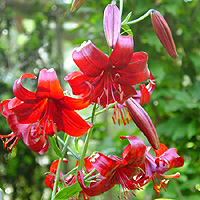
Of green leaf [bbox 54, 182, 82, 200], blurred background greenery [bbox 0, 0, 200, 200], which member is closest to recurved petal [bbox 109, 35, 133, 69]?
green leaf [bbox 54, 182, 82, 200]

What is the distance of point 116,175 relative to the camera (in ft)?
1.89

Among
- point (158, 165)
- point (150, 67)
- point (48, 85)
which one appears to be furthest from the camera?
point (150, 67)

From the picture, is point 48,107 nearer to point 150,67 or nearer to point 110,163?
point 110,163

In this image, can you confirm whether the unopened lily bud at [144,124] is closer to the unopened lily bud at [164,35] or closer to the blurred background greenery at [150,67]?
the unopened lily bud at [164,35]

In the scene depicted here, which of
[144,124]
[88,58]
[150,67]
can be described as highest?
[88,58]

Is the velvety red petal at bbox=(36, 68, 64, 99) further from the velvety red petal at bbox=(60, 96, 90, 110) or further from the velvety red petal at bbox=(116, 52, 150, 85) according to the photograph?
the velvety red petal at bbox=(116, 52, 150, 85)

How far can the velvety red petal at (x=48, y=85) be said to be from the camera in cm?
47

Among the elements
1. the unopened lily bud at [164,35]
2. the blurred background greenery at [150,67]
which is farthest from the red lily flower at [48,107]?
the blurred background greenery at [150,67]

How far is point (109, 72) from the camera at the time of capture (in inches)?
22.6

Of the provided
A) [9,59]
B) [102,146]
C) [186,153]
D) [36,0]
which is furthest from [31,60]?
[186,153]

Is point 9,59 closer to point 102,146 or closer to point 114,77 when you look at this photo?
point 102,146

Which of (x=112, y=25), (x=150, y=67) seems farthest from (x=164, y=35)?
(x=150, y=67)

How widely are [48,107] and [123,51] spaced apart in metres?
0.17

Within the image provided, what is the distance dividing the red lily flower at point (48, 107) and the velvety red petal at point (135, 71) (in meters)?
0.10
